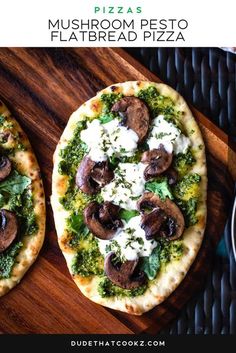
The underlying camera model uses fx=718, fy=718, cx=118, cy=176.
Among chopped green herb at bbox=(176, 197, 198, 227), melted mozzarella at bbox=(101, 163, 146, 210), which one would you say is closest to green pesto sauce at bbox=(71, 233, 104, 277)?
melted mozzarella at bbox=(101, 163, 146, 210)

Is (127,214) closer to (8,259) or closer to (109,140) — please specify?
(109,140)

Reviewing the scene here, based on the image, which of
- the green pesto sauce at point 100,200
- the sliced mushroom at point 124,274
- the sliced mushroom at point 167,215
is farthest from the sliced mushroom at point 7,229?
the sliced mushroom at point 167,215

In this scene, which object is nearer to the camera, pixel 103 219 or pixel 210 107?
pixel 103 219

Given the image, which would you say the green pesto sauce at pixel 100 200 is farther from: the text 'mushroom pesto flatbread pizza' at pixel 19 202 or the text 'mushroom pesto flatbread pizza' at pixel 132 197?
the text 'mushroom pesto flatbread pizza' at pixel 19 202

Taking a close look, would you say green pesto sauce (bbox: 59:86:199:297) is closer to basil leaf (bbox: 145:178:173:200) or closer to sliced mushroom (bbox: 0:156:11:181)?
basil leaf (bbox: 145:178:173:200)

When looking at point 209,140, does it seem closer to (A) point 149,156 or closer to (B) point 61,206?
(A) point 149,156

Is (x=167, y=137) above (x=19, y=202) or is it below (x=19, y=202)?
above
